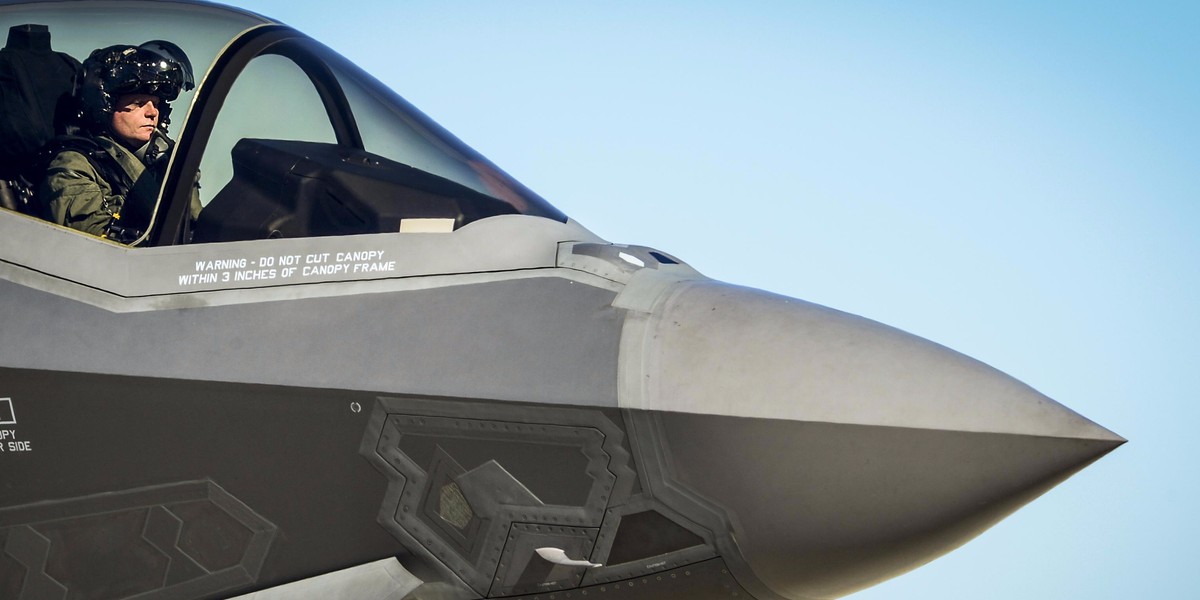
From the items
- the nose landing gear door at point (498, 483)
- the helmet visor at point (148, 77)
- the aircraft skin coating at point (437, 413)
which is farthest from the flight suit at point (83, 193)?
the nose landing gear door at point (498, 483)

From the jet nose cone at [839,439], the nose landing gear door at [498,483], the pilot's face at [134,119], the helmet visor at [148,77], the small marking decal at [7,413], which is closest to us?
the jet nose cone at [839,439]

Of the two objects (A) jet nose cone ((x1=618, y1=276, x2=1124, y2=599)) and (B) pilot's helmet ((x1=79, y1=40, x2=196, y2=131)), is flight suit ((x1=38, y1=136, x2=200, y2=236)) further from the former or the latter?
(A) jet nose cone ((x1=618, y1=276, x2=1124, y2=599))

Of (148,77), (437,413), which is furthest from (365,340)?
(148,77)

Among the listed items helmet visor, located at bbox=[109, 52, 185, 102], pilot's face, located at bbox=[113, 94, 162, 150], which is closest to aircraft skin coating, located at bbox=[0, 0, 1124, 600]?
helmet visor, located at bbox=[109, 52, 185, 102]

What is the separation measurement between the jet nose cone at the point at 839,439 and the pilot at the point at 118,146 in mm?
2169

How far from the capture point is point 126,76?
5375 mm

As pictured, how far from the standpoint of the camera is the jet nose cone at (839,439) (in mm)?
3773

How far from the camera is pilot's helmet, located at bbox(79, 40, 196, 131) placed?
5223 millimetres

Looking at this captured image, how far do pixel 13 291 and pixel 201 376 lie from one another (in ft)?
2.94

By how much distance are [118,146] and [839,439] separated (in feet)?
11.3

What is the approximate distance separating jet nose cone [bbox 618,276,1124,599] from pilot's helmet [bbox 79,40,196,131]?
2464mm

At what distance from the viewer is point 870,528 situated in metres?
3.92

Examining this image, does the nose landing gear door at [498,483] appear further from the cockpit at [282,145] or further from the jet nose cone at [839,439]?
the cockpit at [282,145]

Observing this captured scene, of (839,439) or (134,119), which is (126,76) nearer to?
(134,119)
